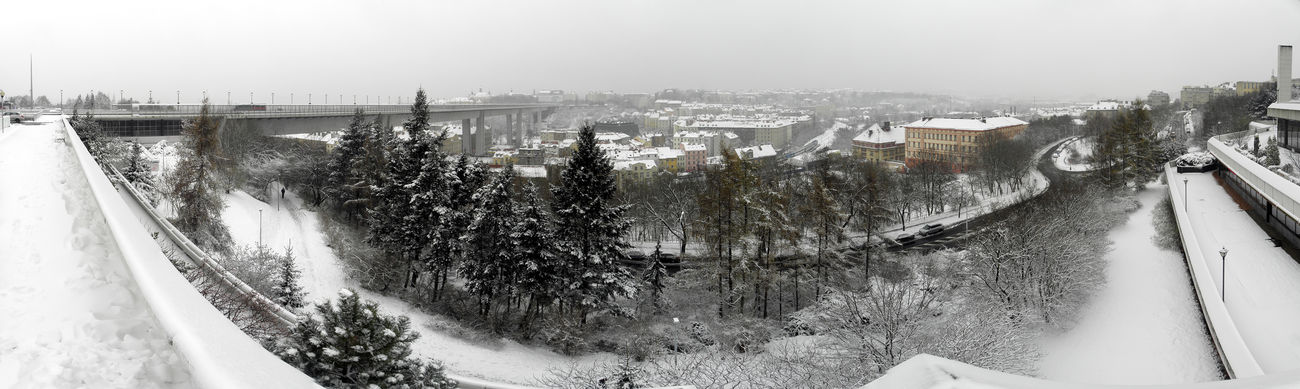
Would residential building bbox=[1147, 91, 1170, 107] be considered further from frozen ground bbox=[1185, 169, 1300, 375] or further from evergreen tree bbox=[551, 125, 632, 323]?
evergreen tree bbox=[551, 125, 632, 323]

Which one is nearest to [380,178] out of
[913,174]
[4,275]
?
[4,275]

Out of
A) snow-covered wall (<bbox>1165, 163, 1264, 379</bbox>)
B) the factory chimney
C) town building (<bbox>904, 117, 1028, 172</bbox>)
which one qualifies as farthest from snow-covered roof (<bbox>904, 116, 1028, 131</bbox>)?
snow-covered wall (<bbox>1165, 163, 1264, 379</bbox>)

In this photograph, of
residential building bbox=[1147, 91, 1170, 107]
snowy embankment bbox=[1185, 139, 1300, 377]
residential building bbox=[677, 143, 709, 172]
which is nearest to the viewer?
snowy embankment bbox=[1185, 139, 1300, 377]

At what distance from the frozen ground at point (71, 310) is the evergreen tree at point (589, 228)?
13.1m

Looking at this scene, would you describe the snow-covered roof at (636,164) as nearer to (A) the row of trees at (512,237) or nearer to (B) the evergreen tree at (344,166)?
(B) the evergreen tree at (344,166)

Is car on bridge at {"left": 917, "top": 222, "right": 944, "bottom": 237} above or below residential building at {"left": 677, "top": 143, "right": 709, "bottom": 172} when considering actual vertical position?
below

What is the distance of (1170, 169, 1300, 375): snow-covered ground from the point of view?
35.3 feet

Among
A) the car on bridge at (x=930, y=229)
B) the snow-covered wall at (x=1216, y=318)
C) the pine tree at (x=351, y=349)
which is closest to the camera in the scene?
the pine tree at (x=351, y=349)

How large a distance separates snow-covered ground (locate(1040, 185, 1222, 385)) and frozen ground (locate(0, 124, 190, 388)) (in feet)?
41.4

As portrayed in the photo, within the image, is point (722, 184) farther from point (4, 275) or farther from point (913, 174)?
point (913, 174)

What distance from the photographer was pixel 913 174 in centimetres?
3984

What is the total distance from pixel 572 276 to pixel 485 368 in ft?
13.2

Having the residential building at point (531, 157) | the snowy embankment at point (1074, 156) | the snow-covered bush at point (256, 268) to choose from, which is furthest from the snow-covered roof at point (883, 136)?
the snow-covered bush at point (256, 268)

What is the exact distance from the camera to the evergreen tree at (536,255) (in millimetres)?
17938
